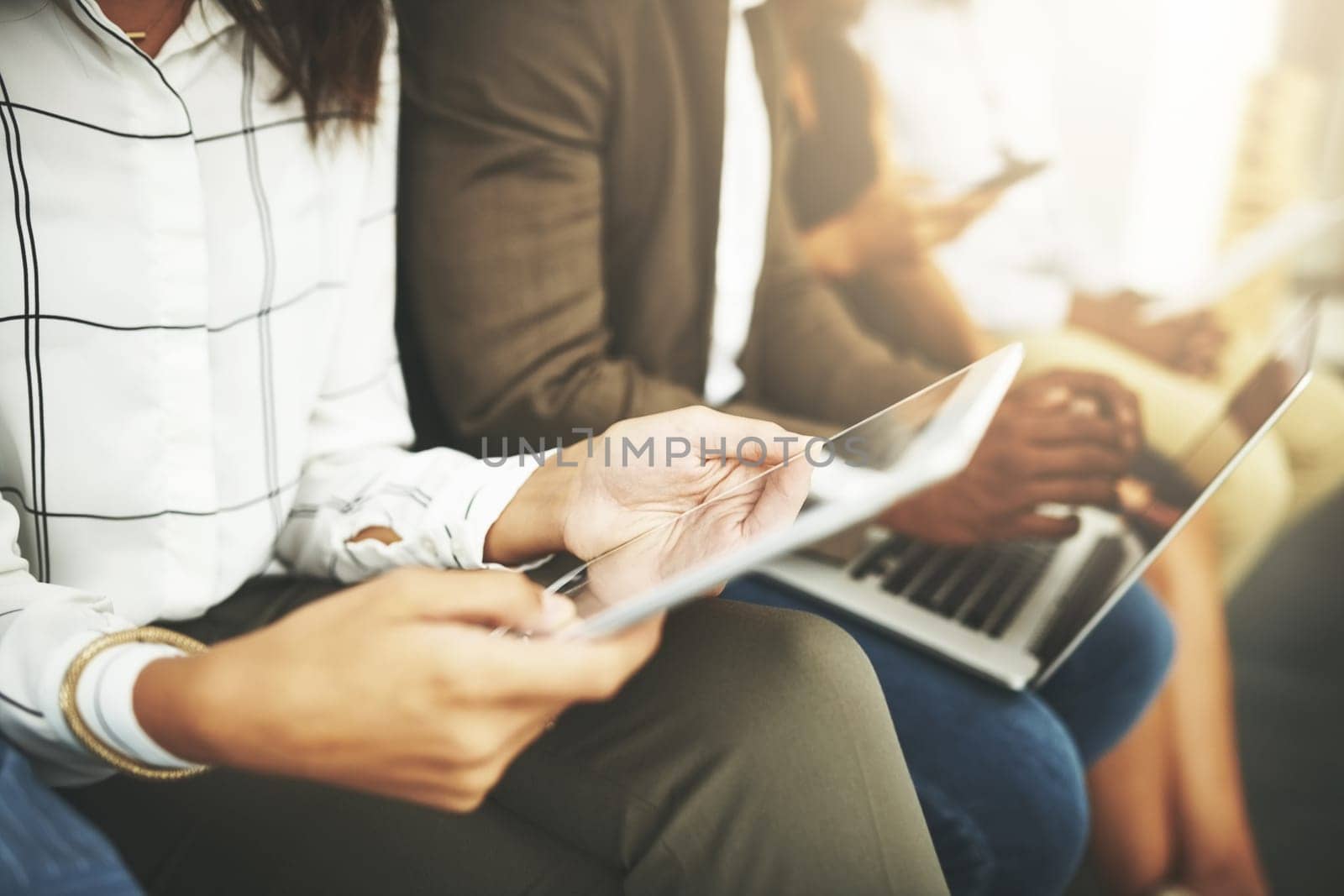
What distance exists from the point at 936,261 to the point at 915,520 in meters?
0.22

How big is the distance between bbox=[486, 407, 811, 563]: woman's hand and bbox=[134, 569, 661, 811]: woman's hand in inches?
3.7

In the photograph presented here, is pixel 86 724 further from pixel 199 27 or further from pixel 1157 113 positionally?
pixel 1157 113

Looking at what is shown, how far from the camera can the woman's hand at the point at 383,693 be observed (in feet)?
0.91

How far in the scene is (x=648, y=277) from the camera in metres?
0.50

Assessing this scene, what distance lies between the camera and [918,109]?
0.67 meters

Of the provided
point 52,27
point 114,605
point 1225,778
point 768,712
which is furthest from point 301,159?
point 1225,778

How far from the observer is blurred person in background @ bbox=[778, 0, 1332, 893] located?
2.12 ft

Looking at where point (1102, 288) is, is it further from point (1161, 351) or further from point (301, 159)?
point (301, 159)

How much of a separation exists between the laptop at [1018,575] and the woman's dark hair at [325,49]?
34cm

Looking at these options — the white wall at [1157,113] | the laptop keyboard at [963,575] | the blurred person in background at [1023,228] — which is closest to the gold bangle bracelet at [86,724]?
the laptop keyboard at [963,575]

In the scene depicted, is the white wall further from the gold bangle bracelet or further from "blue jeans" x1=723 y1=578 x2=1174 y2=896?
the gold bangle bracelet

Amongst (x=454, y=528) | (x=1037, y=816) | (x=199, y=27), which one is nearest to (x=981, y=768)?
(x=1037, y=816)

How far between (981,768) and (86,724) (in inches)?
17.9

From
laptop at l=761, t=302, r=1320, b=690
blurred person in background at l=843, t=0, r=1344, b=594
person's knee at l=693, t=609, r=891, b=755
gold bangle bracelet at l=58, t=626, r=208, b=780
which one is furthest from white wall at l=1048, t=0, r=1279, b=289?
gold bangle bracelet at l=58, t=626, r=208, b=780
